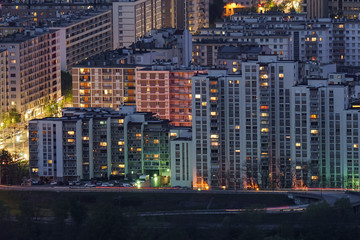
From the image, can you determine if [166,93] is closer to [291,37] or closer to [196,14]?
[291,37]

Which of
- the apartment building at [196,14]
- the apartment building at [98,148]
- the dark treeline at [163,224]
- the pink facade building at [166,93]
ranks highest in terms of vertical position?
the apartment building at [196,14]

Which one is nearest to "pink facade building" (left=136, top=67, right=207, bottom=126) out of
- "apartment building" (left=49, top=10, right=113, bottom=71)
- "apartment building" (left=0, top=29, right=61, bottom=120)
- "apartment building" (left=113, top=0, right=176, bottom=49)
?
"apartment building" (left=0, top=29, right=61, bottom=120)

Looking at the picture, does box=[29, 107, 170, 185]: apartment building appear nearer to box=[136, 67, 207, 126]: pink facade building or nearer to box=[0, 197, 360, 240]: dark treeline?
box=[0, 197, 360, 240]: dark treeline

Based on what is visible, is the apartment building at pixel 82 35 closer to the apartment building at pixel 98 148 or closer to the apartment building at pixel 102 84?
the apartment building at pixel 102 84

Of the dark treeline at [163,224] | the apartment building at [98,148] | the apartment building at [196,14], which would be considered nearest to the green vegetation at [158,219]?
the dark treeline at [163,224]

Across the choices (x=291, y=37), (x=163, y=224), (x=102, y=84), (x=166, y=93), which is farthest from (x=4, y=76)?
(x=163, y=224)

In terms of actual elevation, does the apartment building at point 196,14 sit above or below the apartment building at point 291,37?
above
